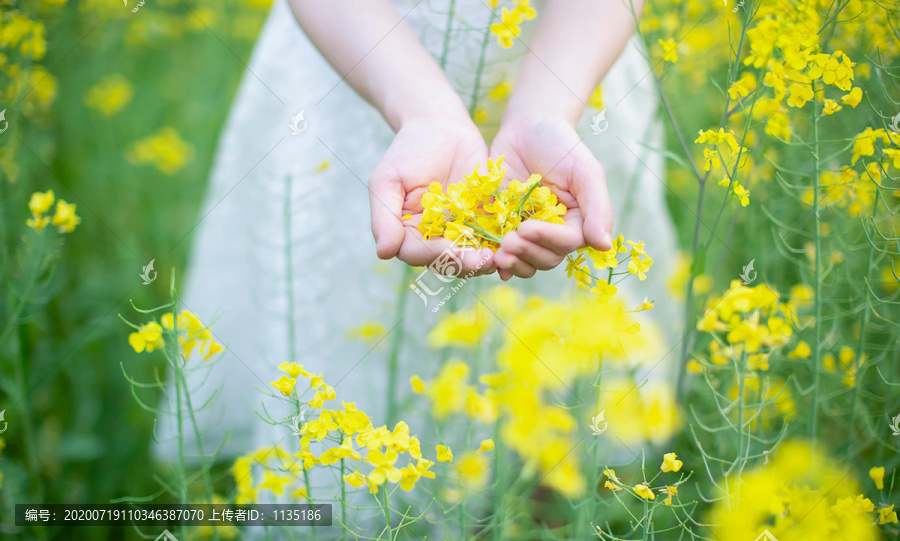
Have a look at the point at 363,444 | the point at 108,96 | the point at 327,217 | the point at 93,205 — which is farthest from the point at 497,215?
the point at 108,96

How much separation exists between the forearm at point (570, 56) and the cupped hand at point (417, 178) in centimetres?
9

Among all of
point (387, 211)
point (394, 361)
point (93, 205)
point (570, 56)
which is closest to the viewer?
point (387, 211)

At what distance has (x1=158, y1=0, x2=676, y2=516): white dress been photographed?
1044 millimetres

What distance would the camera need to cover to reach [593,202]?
638 mm

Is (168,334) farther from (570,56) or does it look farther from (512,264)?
(570,56)

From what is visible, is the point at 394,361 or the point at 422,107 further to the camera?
the point at 394,361

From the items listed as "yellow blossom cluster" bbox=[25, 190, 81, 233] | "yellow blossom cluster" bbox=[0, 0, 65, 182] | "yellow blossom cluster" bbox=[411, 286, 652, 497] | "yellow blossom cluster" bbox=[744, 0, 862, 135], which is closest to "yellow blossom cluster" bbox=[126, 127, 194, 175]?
"yellow blossom cluster" bbox=[0, 0, 65, 182]

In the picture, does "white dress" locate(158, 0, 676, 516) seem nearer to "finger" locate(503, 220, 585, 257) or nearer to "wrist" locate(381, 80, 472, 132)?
"wrist" locate(381, 80, 472, 132)

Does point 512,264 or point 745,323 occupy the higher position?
point 512,264

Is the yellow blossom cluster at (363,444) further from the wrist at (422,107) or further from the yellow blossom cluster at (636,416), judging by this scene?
the wrist at (422,107)

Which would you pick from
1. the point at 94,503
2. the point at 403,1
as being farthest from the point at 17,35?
the point at 94,503

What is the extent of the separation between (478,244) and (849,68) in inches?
19.2

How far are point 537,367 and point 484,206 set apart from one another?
0.22 m

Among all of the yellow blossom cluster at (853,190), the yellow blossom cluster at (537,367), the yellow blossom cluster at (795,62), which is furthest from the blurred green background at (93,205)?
the yellow blossom cluster at (853,190)
